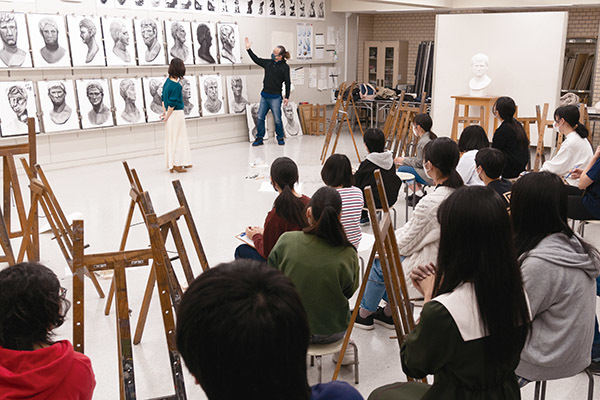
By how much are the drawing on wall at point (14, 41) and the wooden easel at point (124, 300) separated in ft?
20.4

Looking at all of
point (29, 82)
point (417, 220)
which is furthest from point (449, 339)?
point (29, 82)

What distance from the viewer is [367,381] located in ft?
10.3

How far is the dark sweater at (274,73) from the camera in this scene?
33.5 feet

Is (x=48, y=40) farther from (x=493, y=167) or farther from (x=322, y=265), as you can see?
(x=322, y=265)

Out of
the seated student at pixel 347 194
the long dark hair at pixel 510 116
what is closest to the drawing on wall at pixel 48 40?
the seated student at pixel 347 194

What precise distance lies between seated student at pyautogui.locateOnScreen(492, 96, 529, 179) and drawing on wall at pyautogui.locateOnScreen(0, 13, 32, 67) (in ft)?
19.7

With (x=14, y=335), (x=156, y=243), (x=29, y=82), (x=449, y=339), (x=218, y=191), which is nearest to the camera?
(x=449, y=339)

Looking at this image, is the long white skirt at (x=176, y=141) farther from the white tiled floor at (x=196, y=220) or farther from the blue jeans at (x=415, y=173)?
the blue jeans at (x=415, y=173)

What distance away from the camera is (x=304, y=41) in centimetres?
1163

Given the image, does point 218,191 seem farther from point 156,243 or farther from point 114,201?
point 156,243

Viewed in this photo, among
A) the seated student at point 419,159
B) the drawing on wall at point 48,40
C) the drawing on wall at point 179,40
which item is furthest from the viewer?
the drawing on wall at point 179,40

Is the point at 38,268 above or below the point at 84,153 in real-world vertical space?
above

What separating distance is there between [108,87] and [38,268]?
723 centimetres

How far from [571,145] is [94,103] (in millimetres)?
6452
